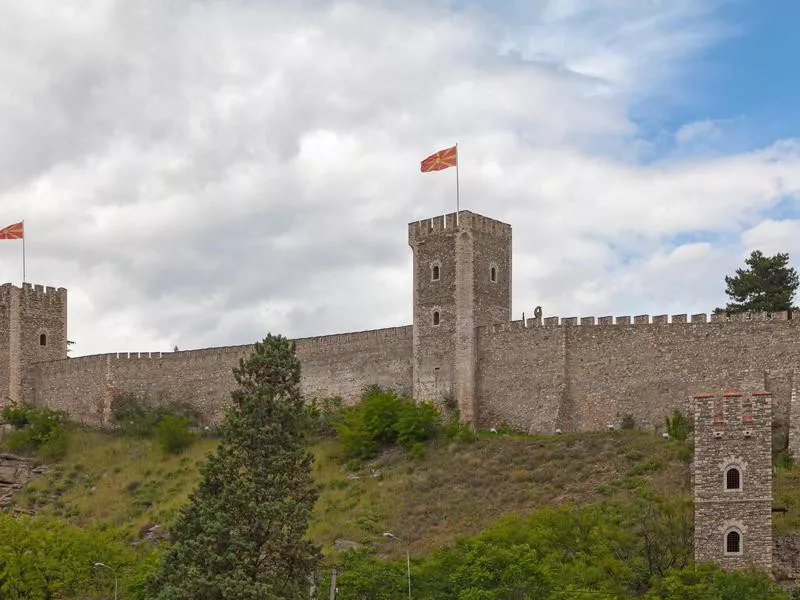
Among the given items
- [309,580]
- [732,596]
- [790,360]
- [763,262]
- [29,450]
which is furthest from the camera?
[29,450]

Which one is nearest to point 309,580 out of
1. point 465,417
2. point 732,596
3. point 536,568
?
point 536,568

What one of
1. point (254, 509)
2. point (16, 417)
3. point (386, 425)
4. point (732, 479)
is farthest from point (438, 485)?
point (16, 417)

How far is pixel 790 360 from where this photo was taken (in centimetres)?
5688

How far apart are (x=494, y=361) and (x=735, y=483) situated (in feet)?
65.6

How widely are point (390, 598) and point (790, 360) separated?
1779 centimetres

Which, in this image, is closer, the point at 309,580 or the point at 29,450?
the point at 309,580

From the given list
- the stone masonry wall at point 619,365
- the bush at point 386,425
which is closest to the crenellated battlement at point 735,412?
the stone masonry wall at point 619,365

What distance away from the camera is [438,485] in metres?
59.9

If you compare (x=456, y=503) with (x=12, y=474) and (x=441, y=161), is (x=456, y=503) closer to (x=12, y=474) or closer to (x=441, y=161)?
(x=441, y=161)

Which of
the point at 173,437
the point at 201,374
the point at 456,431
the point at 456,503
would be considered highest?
the point at 201,374

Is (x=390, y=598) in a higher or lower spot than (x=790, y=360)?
lower

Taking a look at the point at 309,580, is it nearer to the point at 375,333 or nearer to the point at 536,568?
the point at 536,568

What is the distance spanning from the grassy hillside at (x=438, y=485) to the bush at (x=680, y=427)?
0.60m

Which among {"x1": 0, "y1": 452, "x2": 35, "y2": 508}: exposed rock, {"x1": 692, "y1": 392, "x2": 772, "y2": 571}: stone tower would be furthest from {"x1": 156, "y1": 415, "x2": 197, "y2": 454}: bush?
{"x1": 692, "y1": 392, "x2": 772, "y2": 571}: stone tower
